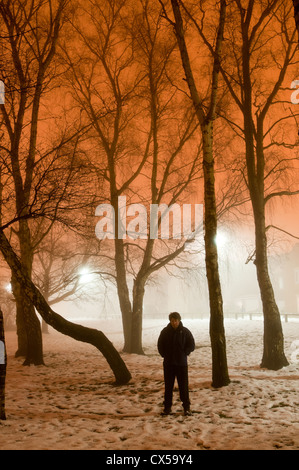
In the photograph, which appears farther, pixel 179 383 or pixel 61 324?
pixel 61 324

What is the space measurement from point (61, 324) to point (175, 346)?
136 inches

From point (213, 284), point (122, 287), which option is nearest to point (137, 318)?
point (122, 287)

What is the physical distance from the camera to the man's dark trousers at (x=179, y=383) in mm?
6414

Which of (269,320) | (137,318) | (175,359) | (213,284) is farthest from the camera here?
(137,318)

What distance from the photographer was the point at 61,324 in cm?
873

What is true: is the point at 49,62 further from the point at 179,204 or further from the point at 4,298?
the point at 4,298

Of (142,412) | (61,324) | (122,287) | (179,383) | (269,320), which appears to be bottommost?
(142,412)

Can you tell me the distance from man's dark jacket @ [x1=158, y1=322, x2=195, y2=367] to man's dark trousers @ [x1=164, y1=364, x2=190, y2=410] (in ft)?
0.32

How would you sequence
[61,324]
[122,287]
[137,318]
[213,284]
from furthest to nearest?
[122,287] < [137,318] < [61,324] < [213,284]

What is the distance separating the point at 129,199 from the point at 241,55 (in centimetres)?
747

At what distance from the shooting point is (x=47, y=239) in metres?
27.8

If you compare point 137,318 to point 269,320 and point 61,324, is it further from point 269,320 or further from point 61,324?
point 61,324

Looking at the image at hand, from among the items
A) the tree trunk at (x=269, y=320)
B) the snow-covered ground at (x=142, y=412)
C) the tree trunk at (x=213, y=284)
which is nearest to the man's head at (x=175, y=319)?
the snow-covered ground at (x=142, y=412)

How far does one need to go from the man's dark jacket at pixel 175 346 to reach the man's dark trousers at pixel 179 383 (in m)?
0.10
